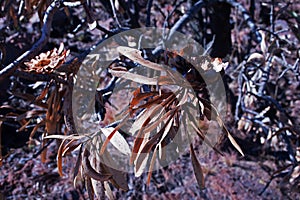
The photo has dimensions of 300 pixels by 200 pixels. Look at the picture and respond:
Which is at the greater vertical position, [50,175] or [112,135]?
[112,135]

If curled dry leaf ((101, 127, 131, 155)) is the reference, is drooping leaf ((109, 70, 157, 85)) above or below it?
above

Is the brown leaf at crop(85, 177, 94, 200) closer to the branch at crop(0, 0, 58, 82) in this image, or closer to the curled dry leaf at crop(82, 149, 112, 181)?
the curled dry leaf at crop(82, 149, 112, 181)

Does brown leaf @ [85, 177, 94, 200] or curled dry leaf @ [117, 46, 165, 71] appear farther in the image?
brown leaf @ [85, 177, 94, 200]

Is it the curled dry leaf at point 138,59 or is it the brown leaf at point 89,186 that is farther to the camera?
the brown leaf at point 89,186

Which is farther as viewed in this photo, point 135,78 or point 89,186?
point 89,186

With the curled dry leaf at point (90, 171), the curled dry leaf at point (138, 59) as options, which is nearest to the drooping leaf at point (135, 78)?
the curled dry leaf at point (138, 59)

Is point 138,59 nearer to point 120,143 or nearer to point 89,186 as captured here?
point 120,143

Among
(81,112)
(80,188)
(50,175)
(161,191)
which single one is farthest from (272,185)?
(81,112)

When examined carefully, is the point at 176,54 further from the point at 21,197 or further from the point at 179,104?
the point at 21,197

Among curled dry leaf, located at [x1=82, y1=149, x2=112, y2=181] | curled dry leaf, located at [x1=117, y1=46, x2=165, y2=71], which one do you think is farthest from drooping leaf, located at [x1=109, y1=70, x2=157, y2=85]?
curled dry leaf, located at [x1=82, y1=149, x2=112, y2=181]

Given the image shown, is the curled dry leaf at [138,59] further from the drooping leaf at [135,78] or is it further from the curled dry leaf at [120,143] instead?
the curled dry leaf at [120,143]

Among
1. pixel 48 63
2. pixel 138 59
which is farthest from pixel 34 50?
pixel 138 59
